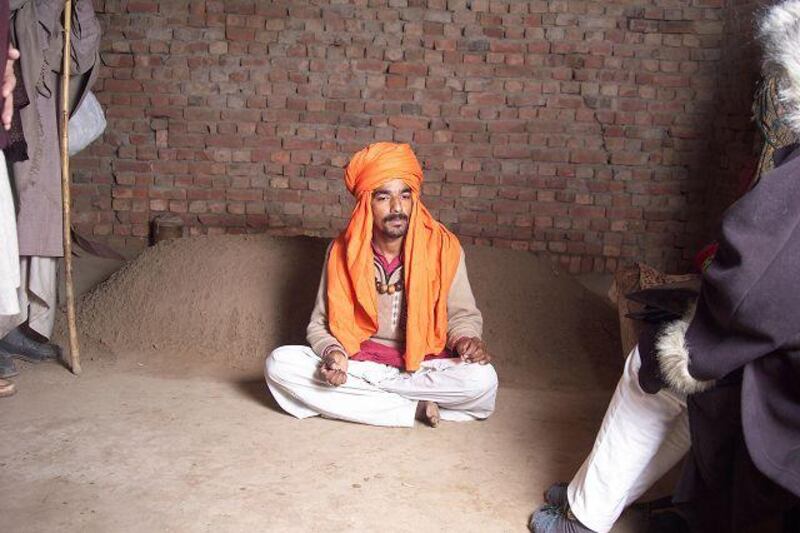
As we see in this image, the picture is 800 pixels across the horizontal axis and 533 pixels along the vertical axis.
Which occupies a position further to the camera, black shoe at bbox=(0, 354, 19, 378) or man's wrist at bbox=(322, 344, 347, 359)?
black shoe at bbox=(0, 354, 19, 378)

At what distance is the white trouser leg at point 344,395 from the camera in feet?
11.4

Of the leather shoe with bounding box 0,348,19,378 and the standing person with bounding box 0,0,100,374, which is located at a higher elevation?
the standing person with bounding box 0,0,100,374

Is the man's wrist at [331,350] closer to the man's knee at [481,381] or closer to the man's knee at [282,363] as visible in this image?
the man's knee at [282,363]

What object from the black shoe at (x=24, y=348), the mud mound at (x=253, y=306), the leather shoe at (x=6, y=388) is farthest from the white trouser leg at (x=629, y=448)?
the black shoe at (x=24, y=348)

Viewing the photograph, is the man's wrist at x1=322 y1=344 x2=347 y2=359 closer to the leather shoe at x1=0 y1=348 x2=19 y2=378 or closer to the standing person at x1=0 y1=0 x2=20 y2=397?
the standing person at x1=0 y1=0 x2=20 y2=397

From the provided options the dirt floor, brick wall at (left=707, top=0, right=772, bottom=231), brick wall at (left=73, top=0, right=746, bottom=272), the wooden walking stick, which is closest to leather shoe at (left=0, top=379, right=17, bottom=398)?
the dirt floor

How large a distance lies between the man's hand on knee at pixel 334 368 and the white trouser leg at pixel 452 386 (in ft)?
0.69

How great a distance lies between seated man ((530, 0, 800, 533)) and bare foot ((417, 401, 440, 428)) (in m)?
1.09

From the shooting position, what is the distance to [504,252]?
4.97 m

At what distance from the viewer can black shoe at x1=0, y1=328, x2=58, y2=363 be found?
4.12 metres

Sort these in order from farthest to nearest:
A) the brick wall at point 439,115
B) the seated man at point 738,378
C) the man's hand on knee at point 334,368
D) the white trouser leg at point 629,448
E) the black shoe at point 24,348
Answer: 1. the brick wall at point 439,115
2. the black shoe at point 24,348
3. the man's hand on knee at point 334,368
4. the white trouser leg at point 629,448
5. the seated man at point 738,378

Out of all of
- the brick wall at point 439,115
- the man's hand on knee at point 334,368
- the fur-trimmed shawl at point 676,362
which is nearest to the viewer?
the fur-trimmed shawl at point 676,362

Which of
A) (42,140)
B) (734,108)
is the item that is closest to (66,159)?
(42,140)

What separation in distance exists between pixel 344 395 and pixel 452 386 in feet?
1.49
